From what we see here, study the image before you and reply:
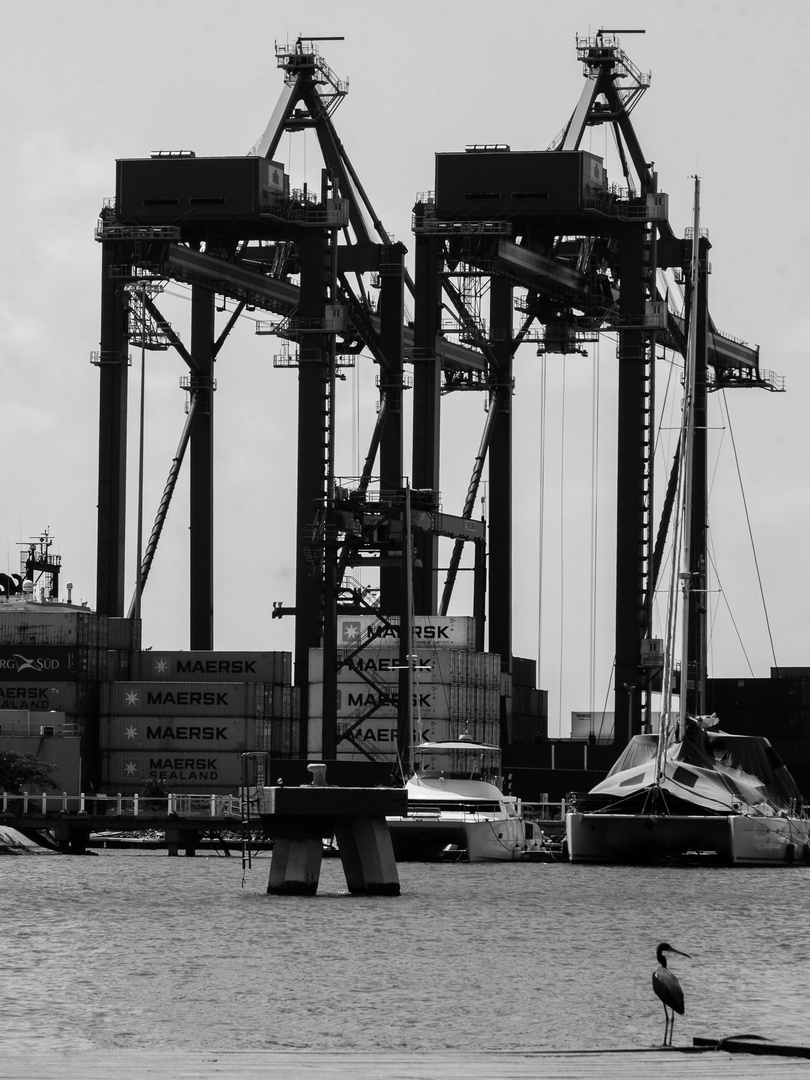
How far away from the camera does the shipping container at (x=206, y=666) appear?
93.4 metres

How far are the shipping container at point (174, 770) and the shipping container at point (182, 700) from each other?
65.1 inches

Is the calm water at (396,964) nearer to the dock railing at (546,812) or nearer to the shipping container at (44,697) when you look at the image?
the dock railing at (546,812)

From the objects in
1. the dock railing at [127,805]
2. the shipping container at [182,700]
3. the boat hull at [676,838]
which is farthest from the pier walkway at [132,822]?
the shipping container at [182,700]

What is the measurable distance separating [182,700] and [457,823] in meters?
36.9

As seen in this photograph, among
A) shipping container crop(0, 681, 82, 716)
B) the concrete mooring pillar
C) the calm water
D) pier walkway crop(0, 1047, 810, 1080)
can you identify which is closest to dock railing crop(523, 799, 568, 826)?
shipping container crop(0, 681, 82, 716)

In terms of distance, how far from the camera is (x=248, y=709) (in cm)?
9181

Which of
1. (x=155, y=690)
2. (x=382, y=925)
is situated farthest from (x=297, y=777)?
(x=382, y=925)

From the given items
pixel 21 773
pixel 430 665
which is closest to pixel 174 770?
pixel 21 773

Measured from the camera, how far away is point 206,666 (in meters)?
93.8

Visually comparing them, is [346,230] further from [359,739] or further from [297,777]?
[297,777]

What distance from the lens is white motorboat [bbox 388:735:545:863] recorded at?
56969 millimetres

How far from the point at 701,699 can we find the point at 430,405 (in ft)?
104

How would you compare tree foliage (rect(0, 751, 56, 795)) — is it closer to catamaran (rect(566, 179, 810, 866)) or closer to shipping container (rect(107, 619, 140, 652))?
shipping container (rect(107, 619, 140, 652))

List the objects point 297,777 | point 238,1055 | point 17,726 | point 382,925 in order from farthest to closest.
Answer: point 17,726
point 297,777
point 382,925
point 238,1055
